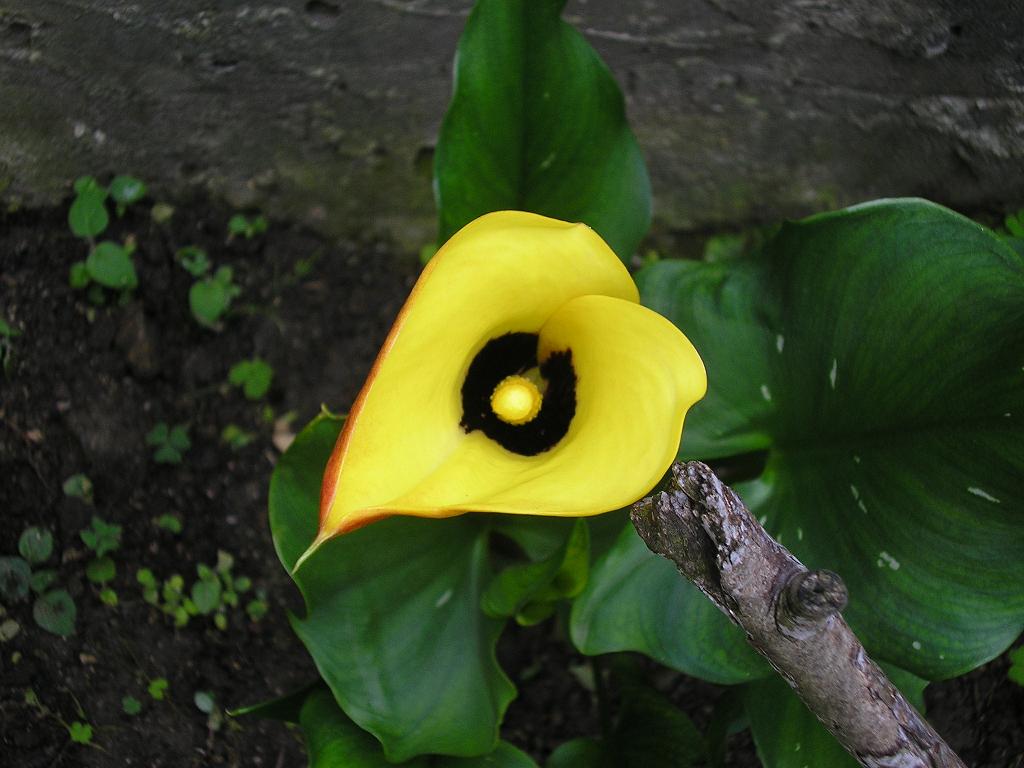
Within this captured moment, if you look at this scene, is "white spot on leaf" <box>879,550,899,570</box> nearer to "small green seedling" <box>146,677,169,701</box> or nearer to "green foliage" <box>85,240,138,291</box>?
"small green seedling" <box>146,677,169,701</box>

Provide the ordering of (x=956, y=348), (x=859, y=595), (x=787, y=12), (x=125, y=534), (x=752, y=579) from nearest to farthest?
(x=752, y=579), (x=956, y=348), (x=859, y=595), (x=787, y=12), (x=125, y=534)

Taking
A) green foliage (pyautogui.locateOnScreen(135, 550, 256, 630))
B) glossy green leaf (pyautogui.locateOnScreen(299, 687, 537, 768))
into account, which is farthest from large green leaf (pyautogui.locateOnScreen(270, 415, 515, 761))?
green foliage (pyautogui.locateOnScreen(135, 550, 256, 630))

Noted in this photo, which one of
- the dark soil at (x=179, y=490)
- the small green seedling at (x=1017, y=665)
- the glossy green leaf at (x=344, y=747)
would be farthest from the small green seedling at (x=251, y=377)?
the small green seedling at (x=1017, y=665)

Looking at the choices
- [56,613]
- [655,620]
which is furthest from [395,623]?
[56,613]

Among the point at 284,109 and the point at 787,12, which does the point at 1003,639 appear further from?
the point at 284,109

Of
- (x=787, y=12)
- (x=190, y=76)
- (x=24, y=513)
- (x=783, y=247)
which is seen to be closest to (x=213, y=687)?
(x=24, y=513)

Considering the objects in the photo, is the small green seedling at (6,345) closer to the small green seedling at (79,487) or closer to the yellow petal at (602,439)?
the small green seedling at (79,487)
